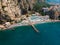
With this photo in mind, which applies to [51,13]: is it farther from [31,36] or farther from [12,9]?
[31,36]

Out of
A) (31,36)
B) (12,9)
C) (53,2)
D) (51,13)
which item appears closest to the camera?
(31,36)

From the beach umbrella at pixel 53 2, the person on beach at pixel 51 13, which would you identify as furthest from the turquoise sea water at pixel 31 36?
the beach umbrella at pixel 53 2

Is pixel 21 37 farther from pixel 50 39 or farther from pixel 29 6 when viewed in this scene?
pixel 29 6

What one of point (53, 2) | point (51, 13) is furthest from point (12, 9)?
point (53, 2)

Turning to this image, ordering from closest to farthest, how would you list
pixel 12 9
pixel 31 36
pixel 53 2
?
pixel 31 36
pixel 12 9
pixel 53 2

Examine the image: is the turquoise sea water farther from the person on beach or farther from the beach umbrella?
the beach umbrella

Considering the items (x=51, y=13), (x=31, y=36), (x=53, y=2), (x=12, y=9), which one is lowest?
(x=53, y=2)

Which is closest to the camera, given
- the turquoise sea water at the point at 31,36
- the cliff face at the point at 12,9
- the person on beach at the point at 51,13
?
the turquoise sea water at the point at 31,36

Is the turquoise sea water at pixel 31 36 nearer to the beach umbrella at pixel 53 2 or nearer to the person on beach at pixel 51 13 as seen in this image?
the person on beach at pixel 51 13

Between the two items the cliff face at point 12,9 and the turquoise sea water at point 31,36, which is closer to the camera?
the turquoise sea water at point 31,36
